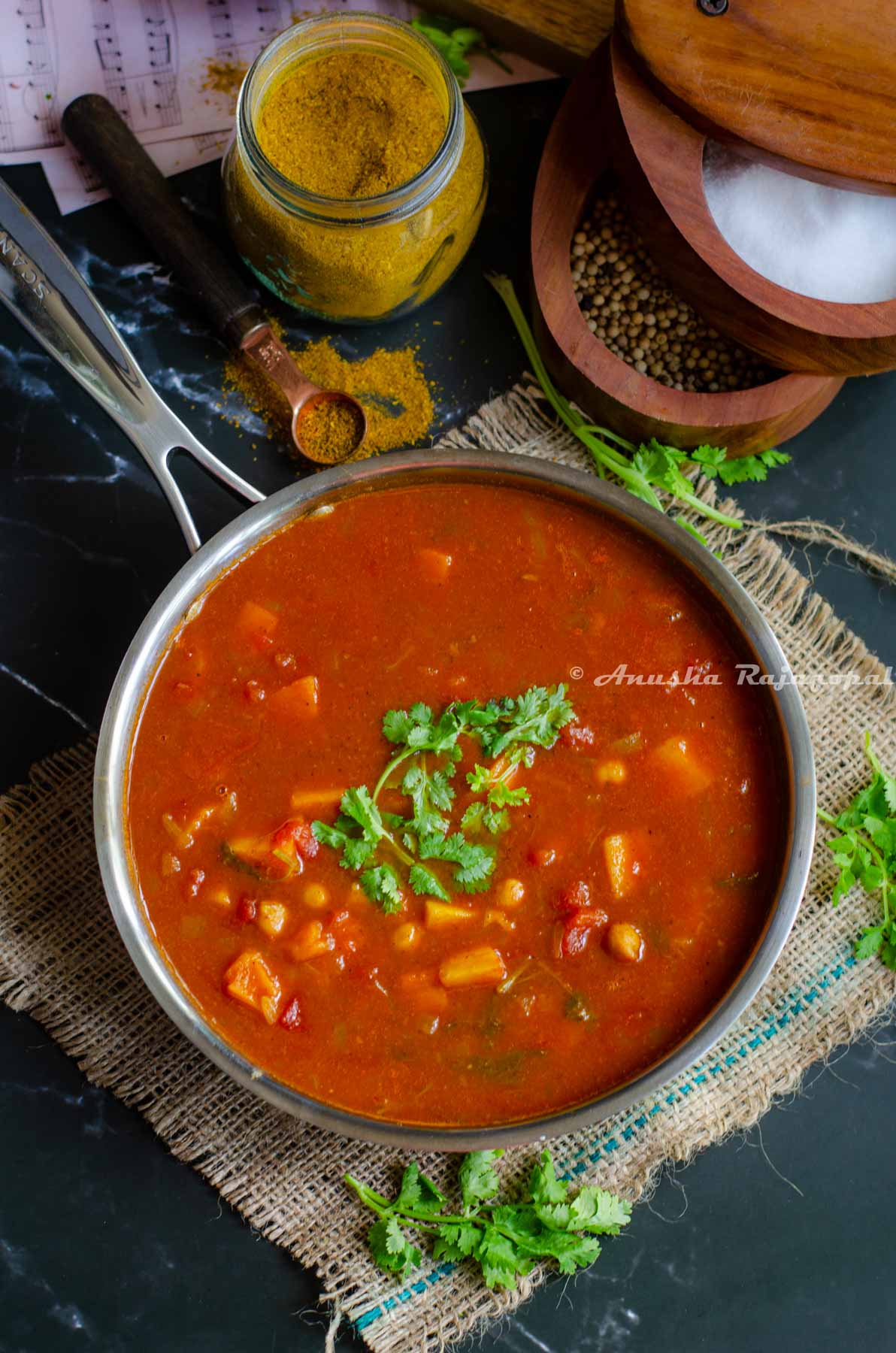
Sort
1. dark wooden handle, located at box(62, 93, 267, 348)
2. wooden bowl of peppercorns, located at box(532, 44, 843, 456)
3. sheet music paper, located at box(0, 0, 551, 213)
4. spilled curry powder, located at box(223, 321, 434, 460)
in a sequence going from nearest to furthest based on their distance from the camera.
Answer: wooden bowl of peppercorns, located at box(532, 44, 843, 456) < dark wooden handle, located at box(62, 93, 267, 348) < spilled curry powder, located at box(223, 321, 434, 460) < sheet music paper, located at box(0, 0, 551, 213)

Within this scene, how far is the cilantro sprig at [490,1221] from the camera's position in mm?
3301

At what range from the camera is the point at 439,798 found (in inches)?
121

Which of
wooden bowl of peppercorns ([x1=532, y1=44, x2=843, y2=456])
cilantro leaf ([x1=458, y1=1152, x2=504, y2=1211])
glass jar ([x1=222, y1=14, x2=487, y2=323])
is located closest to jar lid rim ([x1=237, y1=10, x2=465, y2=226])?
glass jar ([x1=222, y1=14, x2=487, y2=323])

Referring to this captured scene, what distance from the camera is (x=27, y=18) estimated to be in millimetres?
3963

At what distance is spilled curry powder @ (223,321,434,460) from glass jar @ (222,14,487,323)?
0.18 metres

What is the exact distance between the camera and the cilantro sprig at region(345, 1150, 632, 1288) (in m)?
3.30

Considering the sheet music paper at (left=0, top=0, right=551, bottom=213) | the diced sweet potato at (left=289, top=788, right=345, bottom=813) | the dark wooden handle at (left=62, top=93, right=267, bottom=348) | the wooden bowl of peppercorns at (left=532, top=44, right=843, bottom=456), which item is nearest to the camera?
the diced sweet potato at (left=289, top=788, right=345, bottom=813)

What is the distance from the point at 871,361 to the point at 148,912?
8.10 feet

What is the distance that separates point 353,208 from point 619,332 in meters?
0.93

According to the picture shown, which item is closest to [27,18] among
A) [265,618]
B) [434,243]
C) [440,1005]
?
[434,243]

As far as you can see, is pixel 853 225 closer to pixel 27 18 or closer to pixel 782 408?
pixel 782 408

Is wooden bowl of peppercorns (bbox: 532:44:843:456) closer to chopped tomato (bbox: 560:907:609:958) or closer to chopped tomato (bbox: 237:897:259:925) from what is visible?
chopped tomato (bbox: 560:907:609:958)

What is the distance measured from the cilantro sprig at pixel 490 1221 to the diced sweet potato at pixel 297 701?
1289mm

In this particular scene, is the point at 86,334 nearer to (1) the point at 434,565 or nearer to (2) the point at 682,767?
(1) the point at 434,565
